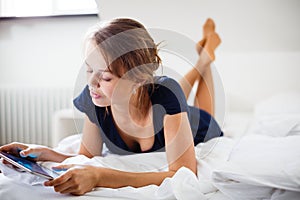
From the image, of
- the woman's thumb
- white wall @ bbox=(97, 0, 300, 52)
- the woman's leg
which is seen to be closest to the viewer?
the woman's thumb

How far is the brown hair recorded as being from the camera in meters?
0.73

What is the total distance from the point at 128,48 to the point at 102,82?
0.08m

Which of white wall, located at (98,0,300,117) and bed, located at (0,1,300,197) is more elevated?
white wall, located at (98,0,300,117)

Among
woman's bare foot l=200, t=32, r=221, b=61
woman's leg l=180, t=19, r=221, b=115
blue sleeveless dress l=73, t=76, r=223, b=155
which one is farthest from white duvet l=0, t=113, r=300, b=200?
woman's bare foot l=200, t=32, r=221, b=61

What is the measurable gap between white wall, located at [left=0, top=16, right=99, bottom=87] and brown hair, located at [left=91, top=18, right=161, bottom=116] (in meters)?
1.31

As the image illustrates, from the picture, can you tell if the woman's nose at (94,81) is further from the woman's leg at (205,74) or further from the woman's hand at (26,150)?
the woman's leg at (205,74)

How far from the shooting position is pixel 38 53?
211 centimetres

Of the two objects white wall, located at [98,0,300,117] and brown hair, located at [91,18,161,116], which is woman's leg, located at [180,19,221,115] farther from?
brown hair, located at [91,18,161,116]

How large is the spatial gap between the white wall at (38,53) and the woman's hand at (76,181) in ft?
4.51

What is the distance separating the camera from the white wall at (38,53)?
205 centimetres

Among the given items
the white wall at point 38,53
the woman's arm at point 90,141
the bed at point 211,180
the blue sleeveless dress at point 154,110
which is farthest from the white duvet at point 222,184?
the white wall at point 38,53

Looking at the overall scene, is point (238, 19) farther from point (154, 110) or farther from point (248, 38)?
point (154, 110)

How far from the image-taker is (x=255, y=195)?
69cm

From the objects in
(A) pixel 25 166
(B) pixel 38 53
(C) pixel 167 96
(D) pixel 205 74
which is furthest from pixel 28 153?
(B) pixel 38 53
